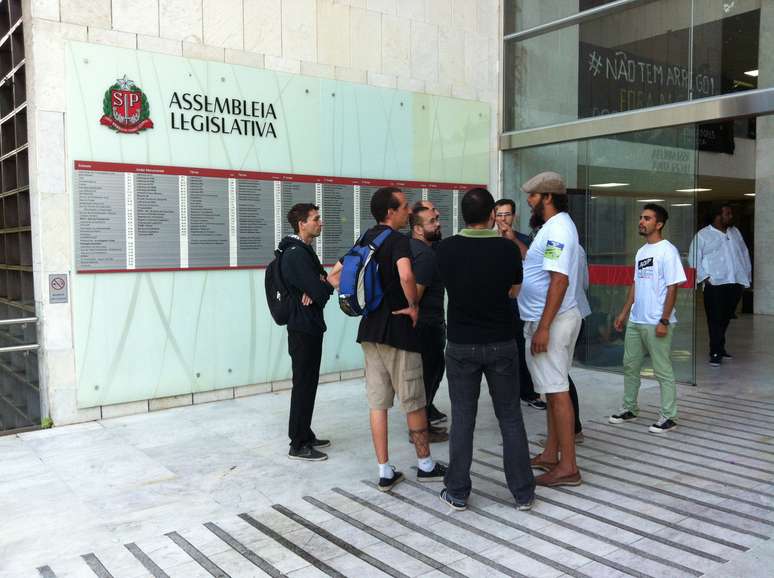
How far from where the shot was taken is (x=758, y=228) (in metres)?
13.1

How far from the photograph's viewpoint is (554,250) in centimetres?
377

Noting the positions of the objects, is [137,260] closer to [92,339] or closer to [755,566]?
A: [92,339]

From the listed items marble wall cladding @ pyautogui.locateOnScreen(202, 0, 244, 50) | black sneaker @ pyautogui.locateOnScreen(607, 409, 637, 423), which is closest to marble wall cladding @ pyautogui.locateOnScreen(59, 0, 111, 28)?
marble wall cladding @ pyautogui.locateOnScreen(202, 0, 244, 50)

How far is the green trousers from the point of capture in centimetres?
508

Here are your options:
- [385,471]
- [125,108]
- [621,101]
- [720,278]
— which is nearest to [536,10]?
[621,101]

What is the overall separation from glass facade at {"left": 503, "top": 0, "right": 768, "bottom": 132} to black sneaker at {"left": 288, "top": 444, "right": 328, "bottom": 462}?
4.75 meters

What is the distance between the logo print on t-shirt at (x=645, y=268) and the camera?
5121mm

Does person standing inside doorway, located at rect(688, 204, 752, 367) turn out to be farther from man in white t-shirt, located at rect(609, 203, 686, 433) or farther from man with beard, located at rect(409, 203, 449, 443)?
man with beard, located at rect(409, 203, 449, 443)

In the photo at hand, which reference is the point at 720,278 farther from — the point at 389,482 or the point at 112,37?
the point at 112,37

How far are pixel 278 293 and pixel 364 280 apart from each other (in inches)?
32.9

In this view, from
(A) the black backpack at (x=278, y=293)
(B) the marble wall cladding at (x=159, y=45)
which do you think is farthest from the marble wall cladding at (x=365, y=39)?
(A) the black backpack at (x=278, y=293)

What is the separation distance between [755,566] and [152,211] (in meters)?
4.72

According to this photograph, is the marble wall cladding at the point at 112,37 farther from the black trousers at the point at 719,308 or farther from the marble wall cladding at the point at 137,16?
the black trousers at the point at 719,308

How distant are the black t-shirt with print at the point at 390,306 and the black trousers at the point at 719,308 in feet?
17.7
